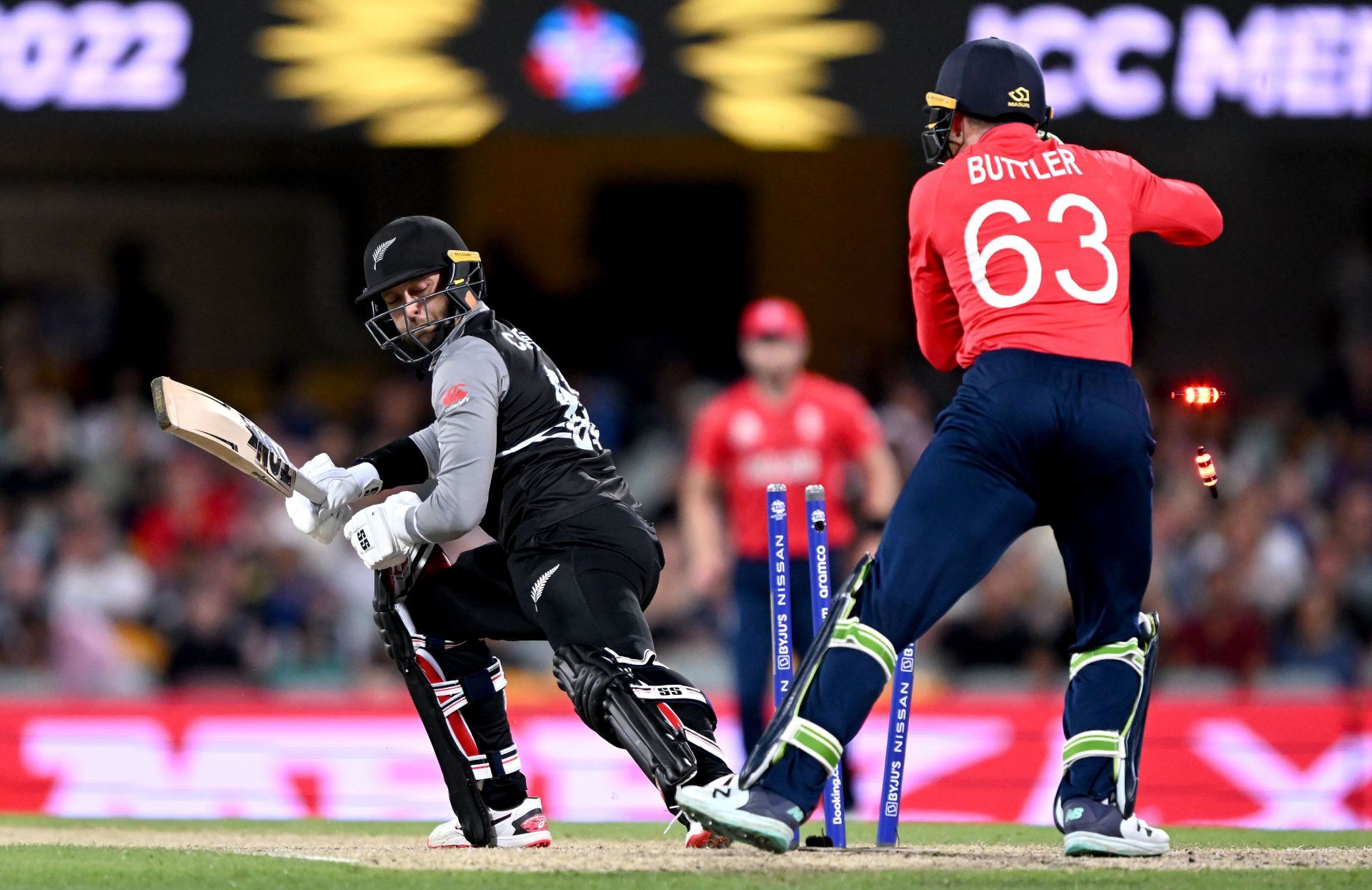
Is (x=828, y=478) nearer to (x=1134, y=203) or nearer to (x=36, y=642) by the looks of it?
(x=1134, y=203)

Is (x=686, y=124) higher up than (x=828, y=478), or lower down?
higher up

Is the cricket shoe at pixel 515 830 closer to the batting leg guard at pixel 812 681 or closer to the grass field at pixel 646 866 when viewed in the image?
the grass field at pixel 646 866

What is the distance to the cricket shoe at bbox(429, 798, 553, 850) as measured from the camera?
565cm

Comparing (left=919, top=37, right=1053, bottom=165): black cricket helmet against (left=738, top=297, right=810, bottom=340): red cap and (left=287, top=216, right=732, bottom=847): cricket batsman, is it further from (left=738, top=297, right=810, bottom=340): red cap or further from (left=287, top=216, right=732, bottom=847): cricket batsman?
(left=738, top=297, right=810, bottom=340): red cap

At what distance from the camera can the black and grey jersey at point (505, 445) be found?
5.17 m

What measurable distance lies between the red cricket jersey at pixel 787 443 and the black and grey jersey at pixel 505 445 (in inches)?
93.9

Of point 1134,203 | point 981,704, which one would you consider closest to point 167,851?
point 1134,203

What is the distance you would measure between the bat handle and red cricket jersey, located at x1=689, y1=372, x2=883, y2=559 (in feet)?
9.24

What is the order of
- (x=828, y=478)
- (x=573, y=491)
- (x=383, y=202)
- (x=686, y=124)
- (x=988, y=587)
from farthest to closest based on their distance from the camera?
(x=383, y=202) → (x=988, y=587) → (x=686, y=124) → (x=828, y=478) → (x=573, y=491)

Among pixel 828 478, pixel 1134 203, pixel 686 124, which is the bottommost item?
pixel 828 478

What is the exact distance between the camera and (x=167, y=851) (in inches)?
203

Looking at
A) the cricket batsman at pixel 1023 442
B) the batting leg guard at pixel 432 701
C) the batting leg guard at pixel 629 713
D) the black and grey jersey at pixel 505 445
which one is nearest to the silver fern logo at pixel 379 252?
the black and grey jersey at pixel 505 445

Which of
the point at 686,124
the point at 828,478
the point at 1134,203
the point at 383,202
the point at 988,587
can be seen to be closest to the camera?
the point at 1134,203

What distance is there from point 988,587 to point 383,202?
20.6 feet
